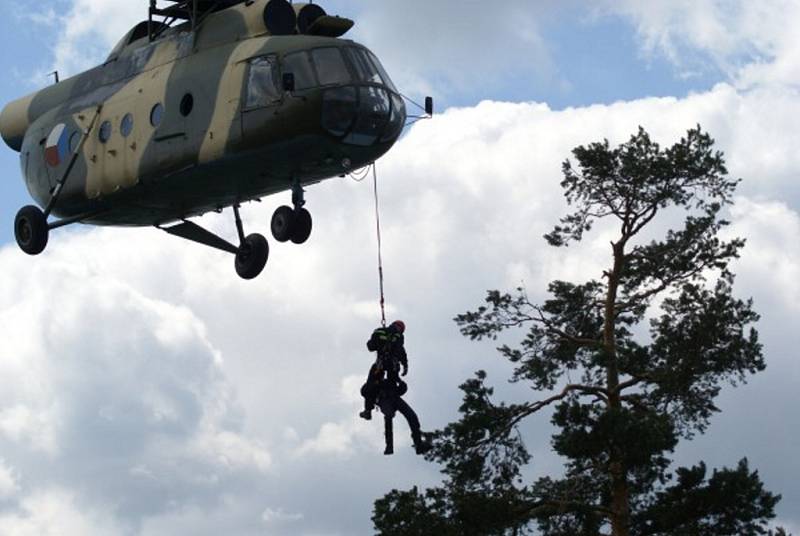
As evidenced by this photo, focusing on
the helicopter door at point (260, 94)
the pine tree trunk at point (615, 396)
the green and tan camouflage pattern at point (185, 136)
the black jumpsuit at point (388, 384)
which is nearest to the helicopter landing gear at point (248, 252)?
the green and tan camouflage pattern at point (185, 136)

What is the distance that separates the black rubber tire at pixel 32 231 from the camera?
144 feet

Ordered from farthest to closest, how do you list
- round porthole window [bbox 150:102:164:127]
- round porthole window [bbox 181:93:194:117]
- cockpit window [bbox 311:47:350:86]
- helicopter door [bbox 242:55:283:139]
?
1. round porthole window [bbox 150:102:164:127]
2. round porthole window [bbox 181:93:194:117]
3. helicopter door [bbox 242:55:283:139]
4. cockpit window [bbox 311:47:350:86]

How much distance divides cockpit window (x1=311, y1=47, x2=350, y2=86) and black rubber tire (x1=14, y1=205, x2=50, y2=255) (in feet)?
23.9

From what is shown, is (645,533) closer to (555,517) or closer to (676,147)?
(555,517)

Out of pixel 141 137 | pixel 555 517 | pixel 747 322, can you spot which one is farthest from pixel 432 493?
pixel 141 137

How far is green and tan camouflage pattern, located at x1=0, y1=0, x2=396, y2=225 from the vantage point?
39.4m

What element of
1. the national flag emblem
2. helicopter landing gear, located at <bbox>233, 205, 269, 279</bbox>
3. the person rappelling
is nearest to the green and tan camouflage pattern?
the national flag emblem

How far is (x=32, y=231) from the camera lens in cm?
4394

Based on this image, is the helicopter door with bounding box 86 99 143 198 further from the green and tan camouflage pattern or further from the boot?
the boot

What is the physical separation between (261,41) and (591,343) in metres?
12.5

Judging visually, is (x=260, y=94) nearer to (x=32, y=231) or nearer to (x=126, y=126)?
(x=126, y=126)

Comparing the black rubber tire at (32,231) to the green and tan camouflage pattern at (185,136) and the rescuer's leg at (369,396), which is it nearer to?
the green and tan camouflage pattern at (185,136)

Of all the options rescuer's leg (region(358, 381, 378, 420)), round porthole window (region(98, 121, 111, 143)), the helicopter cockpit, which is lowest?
rescuer's leg (region(358, 381, 378, 420))

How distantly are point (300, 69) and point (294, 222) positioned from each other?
9.83 ft
